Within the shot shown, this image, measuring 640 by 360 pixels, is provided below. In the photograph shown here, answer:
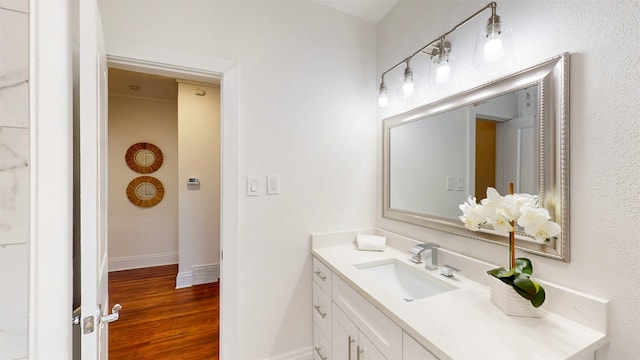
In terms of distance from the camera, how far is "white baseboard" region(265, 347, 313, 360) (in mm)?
1674

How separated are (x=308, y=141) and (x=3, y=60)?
133 centimetres

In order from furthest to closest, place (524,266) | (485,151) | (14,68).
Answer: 1. (485,151)
2. (524,266)
3. (14,68)

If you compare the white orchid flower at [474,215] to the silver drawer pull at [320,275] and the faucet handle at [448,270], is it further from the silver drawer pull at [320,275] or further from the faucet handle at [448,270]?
the silver drawer pull at [320,275]

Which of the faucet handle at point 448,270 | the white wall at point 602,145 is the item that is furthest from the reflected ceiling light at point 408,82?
the faucet handle at point 448,270

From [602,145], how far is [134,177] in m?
4.58

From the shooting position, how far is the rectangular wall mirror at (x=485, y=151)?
3.14 feet

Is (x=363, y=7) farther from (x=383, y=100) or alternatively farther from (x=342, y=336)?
(x=342, y=336)

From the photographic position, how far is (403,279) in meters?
1.50

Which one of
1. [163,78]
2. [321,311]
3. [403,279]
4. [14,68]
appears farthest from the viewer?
[163,78]

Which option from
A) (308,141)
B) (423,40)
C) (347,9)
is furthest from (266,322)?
(347,9)

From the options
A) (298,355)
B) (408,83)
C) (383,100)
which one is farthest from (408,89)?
(298,355)

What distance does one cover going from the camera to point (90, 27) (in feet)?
2.49

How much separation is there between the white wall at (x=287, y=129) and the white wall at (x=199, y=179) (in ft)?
5.73

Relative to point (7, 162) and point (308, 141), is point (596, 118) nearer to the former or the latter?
point (308, 141)
